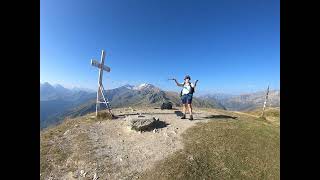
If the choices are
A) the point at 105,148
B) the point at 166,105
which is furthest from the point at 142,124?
the point at 166,105

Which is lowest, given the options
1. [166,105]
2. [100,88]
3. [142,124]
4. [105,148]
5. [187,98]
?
[105,148]

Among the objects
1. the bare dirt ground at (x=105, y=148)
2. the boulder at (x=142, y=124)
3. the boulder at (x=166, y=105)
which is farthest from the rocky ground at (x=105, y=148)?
the boulder at (x=166, y=105)

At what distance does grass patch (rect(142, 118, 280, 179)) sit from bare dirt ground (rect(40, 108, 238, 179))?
3.03 ft

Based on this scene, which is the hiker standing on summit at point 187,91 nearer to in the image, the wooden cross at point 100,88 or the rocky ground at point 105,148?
the rocky ground at point 105,148

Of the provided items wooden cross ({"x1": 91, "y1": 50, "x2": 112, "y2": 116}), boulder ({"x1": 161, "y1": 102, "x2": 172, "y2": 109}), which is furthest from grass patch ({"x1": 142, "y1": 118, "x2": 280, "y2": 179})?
boulder ({"x1": 161, "y1": 102, "x2": 172, "y2": 109})

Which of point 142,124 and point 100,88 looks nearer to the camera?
point 142,124

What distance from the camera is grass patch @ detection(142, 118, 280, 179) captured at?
11336 millimetres

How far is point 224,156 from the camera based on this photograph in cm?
1306

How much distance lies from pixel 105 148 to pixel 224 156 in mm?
7317

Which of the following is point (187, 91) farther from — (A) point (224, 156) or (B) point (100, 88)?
(B) point (100, 88)

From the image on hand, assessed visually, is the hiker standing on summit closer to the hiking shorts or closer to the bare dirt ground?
the hiking shorts
